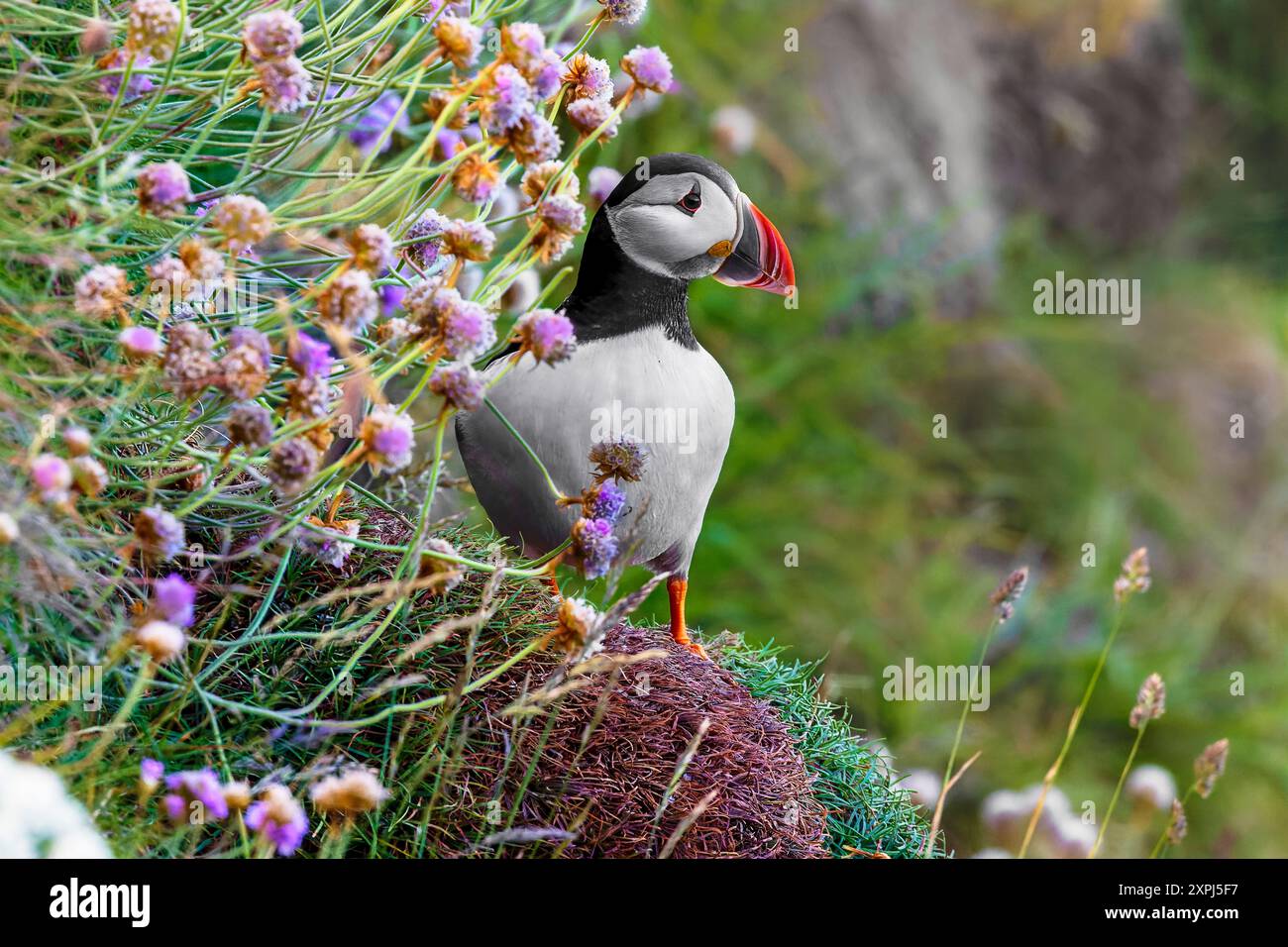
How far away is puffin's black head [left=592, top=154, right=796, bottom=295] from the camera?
1.51 metres

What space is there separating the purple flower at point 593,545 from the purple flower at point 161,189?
47cm

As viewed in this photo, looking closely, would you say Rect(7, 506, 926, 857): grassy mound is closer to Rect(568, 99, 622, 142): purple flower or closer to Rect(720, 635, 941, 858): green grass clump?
Rect(720, 635, 941, 858): green grass clump

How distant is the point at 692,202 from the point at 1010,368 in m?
3.28

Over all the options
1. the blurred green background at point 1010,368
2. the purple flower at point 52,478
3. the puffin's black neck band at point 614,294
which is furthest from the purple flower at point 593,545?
the blurred green background at point 1010,368

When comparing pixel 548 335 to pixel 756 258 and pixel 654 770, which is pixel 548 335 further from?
pixel 654 770

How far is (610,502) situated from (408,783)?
337mm

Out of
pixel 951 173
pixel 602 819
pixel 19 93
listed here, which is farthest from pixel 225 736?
pixel 951 173

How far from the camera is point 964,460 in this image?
4141 mm

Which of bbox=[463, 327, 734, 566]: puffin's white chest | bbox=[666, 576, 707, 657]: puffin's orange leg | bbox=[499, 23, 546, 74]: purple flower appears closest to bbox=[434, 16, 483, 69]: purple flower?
bbox=[499, 23, 546, 74]: purple flower

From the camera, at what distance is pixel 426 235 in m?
1.45

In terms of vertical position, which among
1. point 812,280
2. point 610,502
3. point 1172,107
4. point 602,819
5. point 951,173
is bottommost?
point 602,819

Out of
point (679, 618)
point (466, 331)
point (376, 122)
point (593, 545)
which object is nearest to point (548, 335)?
point (466, 331)

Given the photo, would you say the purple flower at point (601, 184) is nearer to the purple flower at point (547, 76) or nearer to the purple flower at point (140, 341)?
the purple flower at point (547, 76)

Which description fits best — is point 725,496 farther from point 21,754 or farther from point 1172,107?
point 1172,107
